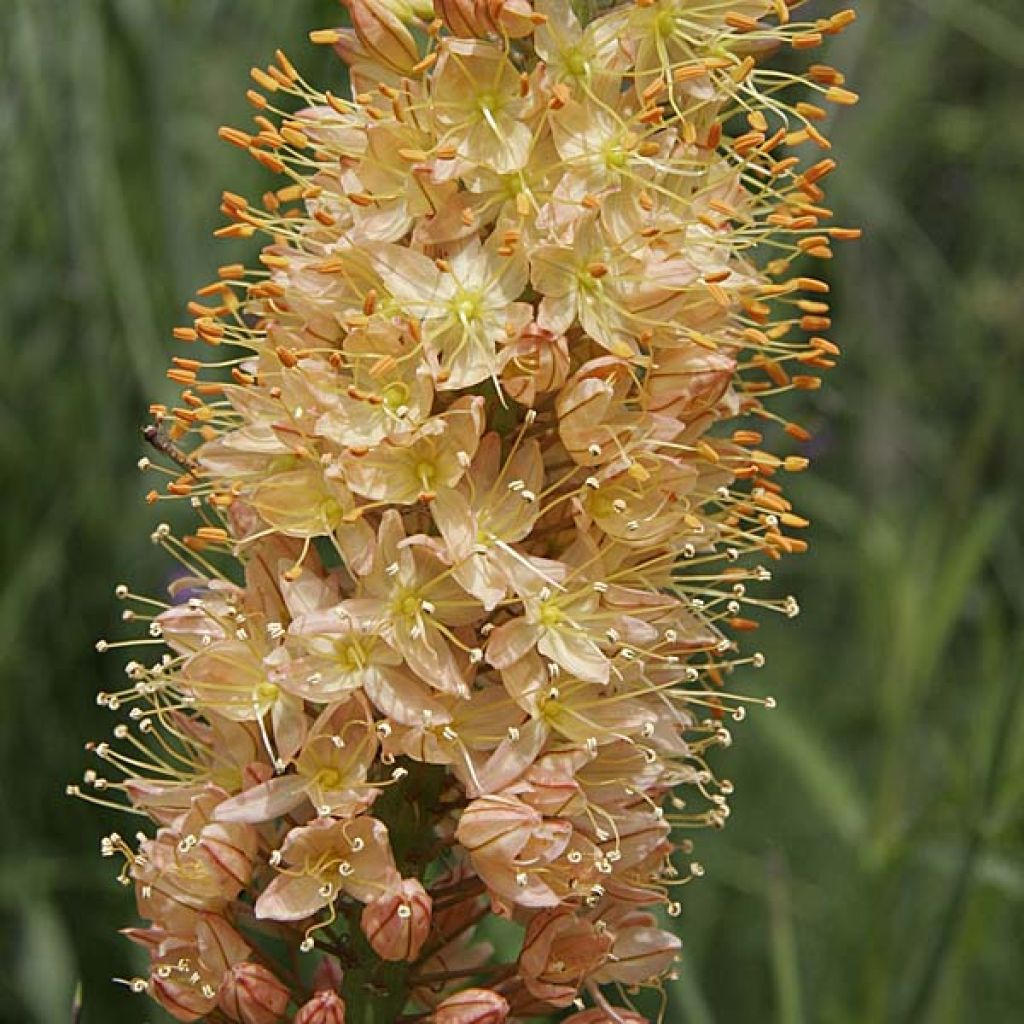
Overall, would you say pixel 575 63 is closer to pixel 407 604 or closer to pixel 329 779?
pixel 407 604

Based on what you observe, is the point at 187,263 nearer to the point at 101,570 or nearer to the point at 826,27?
the point at 101,570

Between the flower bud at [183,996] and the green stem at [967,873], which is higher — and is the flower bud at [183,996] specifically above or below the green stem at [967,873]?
below

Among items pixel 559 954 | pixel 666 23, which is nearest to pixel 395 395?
pixel 666 23

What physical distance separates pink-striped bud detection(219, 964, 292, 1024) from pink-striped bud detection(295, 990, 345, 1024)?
54mm

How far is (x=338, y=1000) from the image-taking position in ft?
5.71

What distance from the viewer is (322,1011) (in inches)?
67.8

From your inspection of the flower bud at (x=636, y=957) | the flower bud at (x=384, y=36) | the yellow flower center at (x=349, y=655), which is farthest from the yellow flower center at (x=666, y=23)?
the flower bud at (x=636, y=957)

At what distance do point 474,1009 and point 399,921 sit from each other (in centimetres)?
13

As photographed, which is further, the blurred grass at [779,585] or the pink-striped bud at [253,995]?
the blurred grass at [779,585]

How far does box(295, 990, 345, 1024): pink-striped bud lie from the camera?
172 centimetres

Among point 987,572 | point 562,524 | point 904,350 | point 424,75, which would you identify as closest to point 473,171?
point 424,75

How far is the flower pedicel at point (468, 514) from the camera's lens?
69.9 inches

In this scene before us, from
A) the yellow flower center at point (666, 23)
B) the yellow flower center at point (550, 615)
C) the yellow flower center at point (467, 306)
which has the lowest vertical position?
the yellow flower center at point (550, 615)

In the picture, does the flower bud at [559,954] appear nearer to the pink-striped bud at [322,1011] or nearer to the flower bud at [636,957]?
the flower bud at [636,957]
